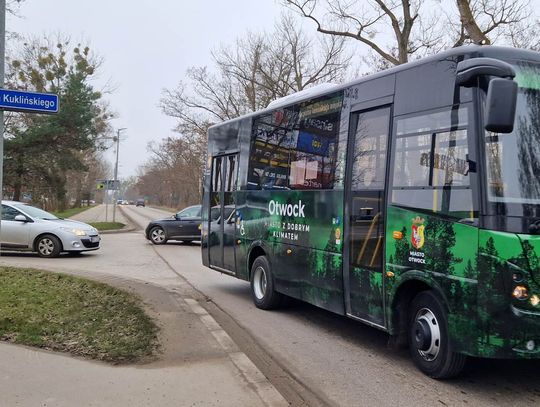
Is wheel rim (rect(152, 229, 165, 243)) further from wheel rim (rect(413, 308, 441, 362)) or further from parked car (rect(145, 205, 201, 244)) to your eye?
wheel rim (rect(413, 308, 441, 362))

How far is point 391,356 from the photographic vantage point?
19.2 feet

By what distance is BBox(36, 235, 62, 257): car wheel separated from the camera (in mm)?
14586

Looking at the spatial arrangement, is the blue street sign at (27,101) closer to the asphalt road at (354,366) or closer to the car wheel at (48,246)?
the asphalt road at (354,366)

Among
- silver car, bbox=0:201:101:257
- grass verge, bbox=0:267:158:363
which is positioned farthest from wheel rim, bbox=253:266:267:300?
silver car, bbox=0:201:101:257

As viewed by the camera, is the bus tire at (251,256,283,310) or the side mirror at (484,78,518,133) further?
→ the bus tire at (251,256,283,310)

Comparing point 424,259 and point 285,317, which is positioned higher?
point 424,259

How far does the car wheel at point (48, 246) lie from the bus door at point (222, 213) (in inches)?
253

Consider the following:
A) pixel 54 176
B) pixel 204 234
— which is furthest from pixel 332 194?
pixel 54 176

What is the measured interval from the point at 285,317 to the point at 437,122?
412 cm

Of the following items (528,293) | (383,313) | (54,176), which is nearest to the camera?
(528,293)

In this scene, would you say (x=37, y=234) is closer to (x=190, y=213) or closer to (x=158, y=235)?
(x=158, y=235)

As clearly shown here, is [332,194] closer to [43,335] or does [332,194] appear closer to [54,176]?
[43,335]

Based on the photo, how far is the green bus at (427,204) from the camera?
4.20 meters

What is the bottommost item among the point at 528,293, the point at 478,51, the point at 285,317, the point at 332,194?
the point at 285,317
